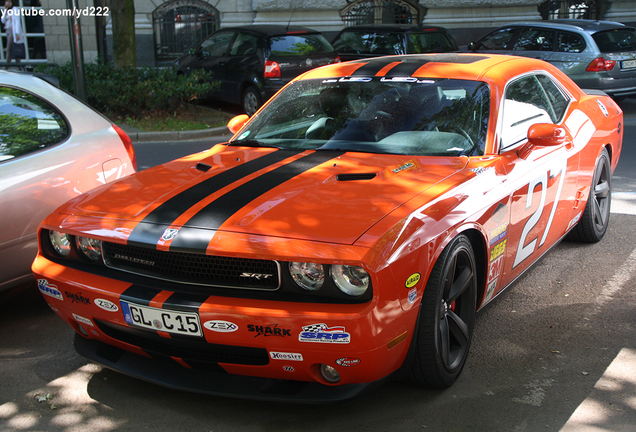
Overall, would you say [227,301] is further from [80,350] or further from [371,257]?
[80,350]

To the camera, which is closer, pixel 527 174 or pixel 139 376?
pixel 139 376

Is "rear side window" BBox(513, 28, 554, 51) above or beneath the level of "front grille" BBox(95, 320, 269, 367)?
above

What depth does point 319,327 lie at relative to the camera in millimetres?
2605

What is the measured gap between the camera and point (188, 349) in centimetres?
295

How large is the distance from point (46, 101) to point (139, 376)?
234 cm

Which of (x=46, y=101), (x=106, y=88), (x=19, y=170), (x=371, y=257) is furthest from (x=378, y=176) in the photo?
(x=106, y=88)

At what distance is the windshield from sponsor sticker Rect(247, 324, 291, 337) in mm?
1490

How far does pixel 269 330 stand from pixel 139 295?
24.4 inches

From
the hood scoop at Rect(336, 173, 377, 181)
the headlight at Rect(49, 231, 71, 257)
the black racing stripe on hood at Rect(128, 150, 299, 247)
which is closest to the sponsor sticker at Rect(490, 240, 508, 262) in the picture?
the hood scoop at Rect(336, 173, 377, 181)

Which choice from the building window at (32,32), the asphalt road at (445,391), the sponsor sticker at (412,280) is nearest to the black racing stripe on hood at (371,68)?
the asphalt road at (445,391)

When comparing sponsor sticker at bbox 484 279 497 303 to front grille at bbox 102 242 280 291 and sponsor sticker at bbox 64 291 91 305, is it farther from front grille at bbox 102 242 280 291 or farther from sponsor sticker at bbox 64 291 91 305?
sponsor sticker at bbox 64 291 91 305

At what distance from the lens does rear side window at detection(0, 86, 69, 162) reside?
4.16 metres

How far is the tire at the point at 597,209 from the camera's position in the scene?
203 inches

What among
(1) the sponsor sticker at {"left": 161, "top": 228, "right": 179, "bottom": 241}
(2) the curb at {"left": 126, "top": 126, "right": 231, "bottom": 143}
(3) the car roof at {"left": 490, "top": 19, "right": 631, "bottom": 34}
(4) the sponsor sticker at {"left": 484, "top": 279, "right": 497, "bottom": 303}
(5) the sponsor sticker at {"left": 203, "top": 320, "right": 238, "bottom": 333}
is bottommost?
(2) the curb at {"left": 126, "top": 126, "right": 231, "bottom": 143}
